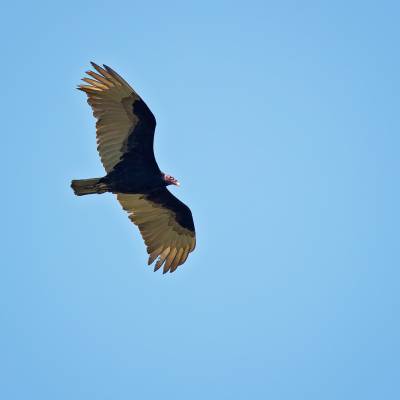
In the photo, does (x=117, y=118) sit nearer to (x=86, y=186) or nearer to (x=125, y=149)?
(x=125, y=149)

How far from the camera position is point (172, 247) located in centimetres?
1772

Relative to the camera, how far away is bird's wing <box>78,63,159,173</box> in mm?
15984

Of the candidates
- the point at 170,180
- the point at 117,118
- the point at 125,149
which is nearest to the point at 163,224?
the point at 170,180

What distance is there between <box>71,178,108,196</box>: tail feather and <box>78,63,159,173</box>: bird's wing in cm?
35

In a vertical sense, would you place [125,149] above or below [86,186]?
above

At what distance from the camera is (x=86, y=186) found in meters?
16.1

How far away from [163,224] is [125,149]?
7.16 ft

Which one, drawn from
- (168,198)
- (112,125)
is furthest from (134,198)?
(112,125)

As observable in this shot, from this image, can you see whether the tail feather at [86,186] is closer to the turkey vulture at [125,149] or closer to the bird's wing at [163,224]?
the turkey vulture at [125,149]

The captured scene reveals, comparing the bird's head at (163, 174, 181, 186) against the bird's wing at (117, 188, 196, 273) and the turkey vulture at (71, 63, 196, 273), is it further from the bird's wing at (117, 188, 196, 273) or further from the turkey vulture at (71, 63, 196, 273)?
the bird's wing at (117, 188, 196, 273)

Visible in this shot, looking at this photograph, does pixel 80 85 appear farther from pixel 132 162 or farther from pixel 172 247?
pixel 172 247

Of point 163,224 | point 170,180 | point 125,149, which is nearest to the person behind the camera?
point 125,149

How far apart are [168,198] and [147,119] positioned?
6.99 feet

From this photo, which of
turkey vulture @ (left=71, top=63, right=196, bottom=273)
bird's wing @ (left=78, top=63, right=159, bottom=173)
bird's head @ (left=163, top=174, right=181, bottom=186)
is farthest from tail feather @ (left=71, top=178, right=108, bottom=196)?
bird's head @ (left=163, top=174, right=181, bottom=186)
